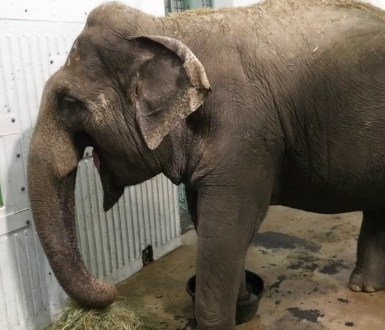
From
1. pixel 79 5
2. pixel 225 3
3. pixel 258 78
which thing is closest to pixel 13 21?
pixel 79 5

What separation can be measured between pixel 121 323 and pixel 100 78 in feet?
3.14

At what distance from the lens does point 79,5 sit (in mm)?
2162

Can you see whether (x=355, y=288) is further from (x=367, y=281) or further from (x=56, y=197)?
(x=56, y=197)

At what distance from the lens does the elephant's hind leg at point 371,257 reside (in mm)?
2312

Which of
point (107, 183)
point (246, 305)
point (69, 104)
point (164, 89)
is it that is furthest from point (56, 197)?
point (246, 305)

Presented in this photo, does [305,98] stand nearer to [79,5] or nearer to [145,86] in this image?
[145,86]

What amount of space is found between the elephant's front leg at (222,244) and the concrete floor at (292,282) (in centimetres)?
47

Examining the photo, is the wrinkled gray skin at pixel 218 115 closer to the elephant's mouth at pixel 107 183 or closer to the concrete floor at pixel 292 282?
the elephant's mouth at pixel 107 183

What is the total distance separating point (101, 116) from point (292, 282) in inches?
54.5

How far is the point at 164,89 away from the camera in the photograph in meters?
1.48

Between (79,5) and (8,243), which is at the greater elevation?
(79,5)

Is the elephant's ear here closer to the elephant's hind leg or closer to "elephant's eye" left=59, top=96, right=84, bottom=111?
"elephant's eye" left=59, top=96, right=84, bottom=111

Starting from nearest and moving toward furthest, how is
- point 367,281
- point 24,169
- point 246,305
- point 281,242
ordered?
point 24,169, point 246,305, point 367,281, point 281,242

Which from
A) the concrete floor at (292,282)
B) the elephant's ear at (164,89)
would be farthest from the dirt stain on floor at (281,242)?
the elephant's ear at (164,89)
